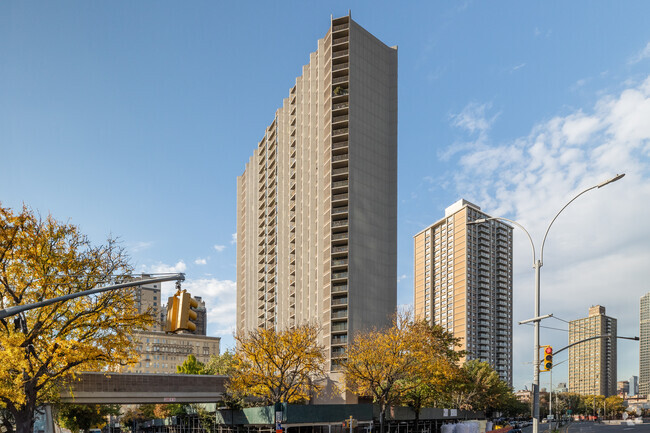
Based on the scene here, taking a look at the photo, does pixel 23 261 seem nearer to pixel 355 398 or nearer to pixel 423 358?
pixel 423 358

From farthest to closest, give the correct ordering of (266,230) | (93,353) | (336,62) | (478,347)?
(478,347), (266,230), (336,62), (93,353)

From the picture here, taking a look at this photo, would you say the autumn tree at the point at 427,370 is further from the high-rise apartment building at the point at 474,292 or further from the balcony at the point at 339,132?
the high-rise apartment building at the point at 474,292

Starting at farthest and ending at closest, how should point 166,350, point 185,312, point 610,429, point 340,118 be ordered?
point 166,350, point 340,118, point 610,429, point 185,312

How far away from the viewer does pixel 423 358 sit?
53781mm

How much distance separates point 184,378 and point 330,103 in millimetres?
58922

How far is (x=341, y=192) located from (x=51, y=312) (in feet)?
225

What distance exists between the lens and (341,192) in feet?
311

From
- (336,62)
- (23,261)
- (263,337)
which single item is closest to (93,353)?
(23,261)

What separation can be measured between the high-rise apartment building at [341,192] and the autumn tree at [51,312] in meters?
53.3

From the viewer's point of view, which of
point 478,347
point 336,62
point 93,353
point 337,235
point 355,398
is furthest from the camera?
point 478,347

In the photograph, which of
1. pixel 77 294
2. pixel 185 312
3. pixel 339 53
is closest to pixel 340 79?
pixel 339 53

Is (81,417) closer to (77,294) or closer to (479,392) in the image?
(479,392)

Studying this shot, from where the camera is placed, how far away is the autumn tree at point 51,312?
28.5m

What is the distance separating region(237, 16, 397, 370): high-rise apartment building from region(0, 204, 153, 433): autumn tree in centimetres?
5330
